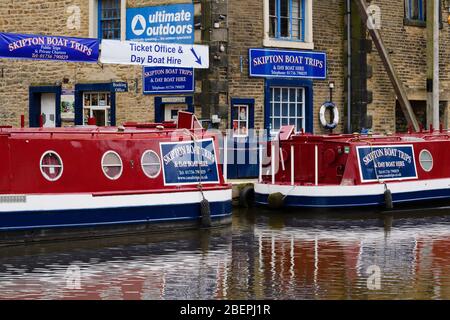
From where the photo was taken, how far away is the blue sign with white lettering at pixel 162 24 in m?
24.3

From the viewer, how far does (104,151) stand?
55.3 ft

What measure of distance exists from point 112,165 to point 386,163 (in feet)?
23.1

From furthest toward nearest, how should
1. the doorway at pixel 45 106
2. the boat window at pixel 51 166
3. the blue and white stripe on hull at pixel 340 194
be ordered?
the doorway at pixel 45 106 < the blue and white stripe on hull at pixel 340 194 < the boat window at pixel 51 166

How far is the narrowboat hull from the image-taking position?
50.5 ft

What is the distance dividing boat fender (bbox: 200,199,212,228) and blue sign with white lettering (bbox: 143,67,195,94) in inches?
275

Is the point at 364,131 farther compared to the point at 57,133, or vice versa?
the point at 364,131

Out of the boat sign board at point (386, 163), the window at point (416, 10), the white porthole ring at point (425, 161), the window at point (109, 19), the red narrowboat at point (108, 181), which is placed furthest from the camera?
the window at point (416, 10)

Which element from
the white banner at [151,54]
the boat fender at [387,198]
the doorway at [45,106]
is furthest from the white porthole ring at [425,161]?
the doorway at [45,106]

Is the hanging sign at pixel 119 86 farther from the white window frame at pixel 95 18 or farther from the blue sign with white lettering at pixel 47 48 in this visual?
the blue sign with white lettering at pixel 47 48

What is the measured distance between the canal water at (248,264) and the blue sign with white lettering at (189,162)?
0.97m

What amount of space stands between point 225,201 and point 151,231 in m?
1.80
